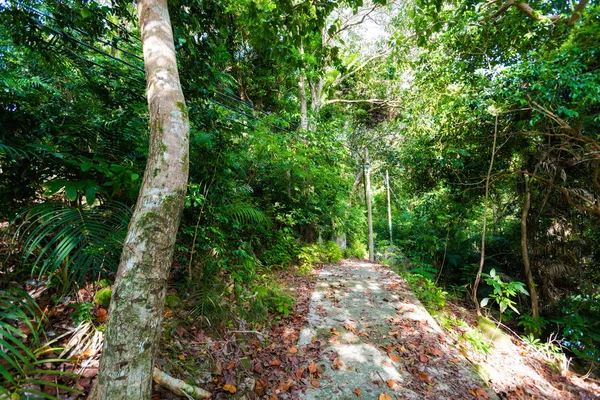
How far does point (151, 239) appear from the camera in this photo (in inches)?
55.6

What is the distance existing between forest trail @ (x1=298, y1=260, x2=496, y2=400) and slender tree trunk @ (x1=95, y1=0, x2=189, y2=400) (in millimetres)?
1649

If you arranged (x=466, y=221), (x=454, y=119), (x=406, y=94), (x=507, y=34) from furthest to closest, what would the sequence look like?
(x=406, y=94)
(x=466, y=221)
(x=454, y=119)
(x=507, y=34)

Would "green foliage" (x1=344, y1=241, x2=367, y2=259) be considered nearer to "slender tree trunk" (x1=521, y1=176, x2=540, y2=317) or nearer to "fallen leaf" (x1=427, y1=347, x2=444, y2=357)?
"slender tree trunk" (x1=521, y1=176, x2=540, y2=317)

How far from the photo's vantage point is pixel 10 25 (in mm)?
2797

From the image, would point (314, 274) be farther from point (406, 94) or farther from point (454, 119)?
point (406, 94)

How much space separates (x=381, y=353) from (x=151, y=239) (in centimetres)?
291

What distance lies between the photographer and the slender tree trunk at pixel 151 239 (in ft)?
4.18

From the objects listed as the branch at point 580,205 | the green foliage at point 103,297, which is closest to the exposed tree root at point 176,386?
the green foliage at point 103,297

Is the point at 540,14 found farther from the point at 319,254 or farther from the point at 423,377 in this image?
the point at 319,254

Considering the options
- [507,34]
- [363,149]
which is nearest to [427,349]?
[507,34]

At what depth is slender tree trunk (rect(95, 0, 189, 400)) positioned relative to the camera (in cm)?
128

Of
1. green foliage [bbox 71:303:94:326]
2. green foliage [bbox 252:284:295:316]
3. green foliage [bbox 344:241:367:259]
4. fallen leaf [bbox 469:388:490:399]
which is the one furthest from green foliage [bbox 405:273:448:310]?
green foliage [bbox 71:303:94:326]

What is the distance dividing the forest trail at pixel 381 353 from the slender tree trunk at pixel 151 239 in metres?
1.65

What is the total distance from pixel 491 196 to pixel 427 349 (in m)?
5.77
